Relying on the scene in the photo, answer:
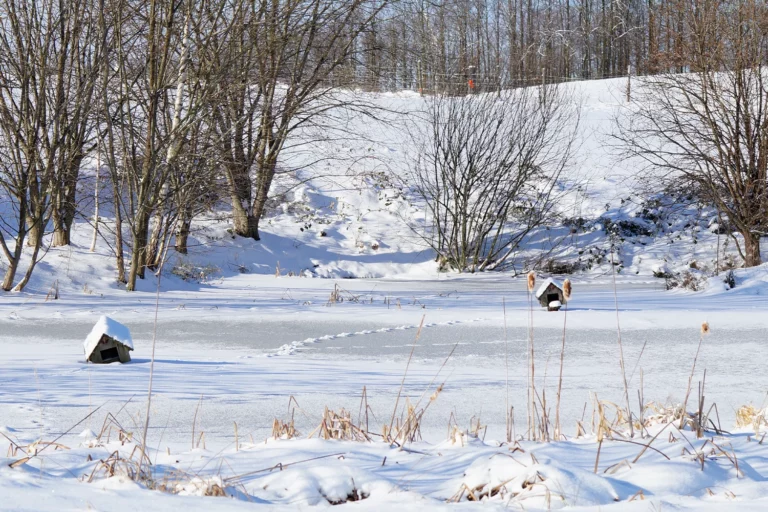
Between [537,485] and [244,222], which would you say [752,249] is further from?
[537,485]

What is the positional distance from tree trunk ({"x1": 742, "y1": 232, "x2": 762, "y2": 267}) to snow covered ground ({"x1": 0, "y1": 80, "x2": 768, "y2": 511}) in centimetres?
184

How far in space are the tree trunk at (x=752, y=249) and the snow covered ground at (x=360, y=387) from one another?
6.04 feet

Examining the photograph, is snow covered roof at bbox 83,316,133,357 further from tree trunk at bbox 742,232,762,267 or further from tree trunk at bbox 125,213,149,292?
tree trunk at bbox 742,232,762,267

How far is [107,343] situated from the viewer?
4957mm

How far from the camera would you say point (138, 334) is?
6.74 m

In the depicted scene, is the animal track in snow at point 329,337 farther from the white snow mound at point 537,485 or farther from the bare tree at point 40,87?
the bare tree at point 40,87

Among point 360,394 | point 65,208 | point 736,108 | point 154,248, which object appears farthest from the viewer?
point 736,108

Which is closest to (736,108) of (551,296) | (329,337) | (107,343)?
(551,296)

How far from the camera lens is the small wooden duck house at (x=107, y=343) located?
15.9 ft

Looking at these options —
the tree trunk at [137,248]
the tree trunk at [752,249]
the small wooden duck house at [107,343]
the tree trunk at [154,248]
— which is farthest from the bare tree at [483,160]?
the small wooden duck house at [107,343]

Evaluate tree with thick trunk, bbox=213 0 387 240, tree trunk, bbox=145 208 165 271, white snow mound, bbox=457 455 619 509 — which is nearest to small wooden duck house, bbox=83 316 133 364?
white snow mound, bbox=457 455 619 509

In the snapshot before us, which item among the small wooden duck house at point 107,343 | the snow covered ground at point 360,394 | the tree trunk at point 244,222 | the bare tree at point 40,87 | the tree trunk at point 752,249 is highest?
the bare tree at point 40,87

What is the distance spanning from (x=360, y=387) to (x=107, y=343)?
1696 millimetres

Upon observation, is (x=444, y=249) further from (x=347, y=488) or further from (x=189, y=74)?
(x=347, y=488)
